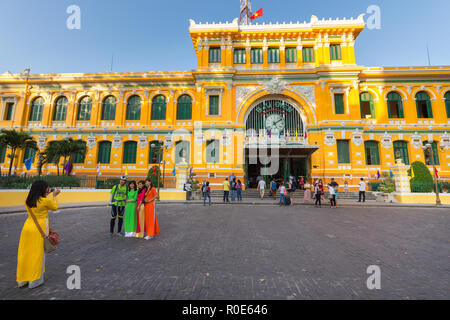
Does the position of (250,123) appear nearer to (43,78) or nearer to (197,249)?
(197,249)

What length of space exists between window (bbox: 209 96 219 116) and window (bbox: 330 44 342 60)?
1343 cm

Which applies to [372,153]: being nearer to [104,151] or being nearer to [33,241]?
[33,241]

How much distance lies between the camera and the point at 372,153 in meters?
21.7

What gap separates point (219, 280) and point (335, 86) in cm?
2372

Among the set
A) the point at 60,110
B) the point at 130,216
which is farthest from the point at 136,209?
the point at 60,110

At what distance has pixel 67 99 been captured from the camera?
24.8m

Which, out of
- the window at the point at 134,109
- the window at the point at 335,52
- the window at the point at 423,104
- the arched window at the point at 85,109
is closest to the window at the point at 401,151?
the window at the point at 423,104

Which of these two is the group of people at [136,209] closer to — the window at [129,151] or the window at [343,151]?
the window at [129,151]

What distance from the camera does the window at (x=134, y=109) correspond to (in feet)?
79.3

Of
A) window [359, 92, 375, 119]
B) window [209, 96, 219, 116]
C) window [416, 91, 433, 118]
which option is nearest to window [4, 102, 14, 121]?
window [209, 96, 219, 116]

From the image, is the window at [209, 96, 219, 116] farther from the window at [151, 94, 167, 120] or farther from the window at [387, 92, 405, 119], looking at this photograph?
the window at [387, 92, 405, 119]

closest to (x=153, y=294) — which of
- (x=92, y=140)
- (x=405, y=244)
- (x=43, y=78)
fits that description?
(x=405, y=244)

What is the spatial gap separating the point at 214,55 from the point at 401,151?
75.1 ft

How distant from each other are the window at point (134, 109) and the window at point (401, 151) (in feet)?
94.5
